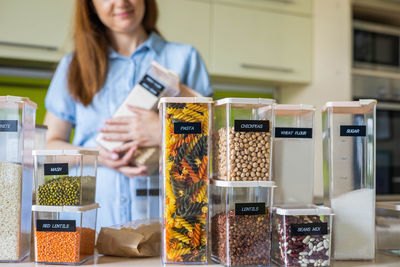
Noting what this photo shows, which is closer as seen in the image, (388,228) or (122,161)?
(388,228)

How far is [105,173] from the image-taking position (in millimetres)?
1423

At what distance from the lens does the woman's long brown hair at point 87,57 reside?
1.47 metres

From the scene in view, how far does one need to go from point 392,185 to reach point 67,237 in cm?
212

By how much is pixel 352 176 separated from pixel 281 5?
5.94ft

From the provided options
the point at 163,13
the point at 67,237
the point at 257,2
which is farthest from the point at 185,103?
the point at 257,2

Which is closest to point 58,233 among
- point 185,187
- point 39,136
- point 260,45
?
point 185,187

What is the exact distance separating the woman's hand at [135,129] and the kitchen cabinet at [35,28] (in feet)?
3.35

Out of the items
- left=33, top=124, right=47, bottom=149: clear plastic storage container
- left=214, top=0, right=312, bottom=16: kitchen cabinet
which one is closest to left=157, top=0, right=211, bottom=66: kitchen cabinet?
left=214, top=0, right=312, bottom=16: kitchen cabinet

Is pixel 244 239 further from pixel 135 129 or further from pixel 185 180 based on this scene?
pixel 135 129

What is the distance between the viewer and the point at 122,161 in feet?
4.17

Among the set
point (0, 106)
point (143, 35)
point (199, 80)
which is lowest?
point (0, 106)

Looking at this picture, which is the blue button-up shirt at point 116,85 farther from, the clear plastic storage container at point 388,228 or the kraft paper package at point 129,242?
the clear plastic storage container at point 388,228

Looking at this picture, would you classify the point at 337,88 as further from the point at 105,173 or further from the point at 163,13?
the point at 105,173

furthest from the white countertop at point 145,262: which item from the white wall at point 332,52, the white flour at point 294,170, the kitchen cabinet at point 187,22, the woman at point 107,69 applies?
the white wall at point 332,52
